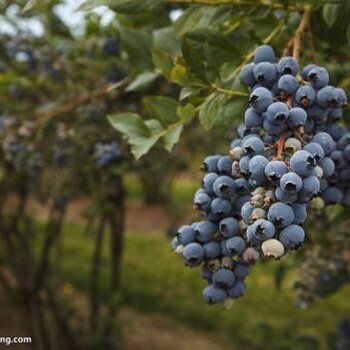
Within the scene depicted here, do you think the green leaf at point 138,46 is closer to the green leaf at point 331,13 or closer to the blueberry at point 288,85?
the green leaf at point 331,13

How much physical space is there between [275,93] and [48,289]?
3.58 metres

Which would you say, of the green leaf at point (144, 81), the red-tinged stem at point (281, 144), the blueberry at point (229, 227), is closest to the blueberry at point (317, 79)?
the red-tinged stem at point (281, 144)

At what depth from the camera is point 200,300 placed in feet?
21.8

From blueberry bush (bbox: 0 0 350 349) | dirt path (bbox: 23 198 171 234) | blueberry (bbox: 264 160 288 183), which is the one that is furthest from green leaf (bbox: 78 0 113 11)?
dirt path (bbox: 23 198 171 234)

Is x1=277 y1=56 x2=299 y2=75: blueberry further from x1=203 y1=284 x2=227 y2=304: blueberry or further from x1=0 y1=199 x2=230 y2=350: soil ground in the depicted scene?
x1=0 y1=199 x2=230 y2=350: soil ground

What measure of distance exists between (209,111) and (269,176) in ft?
1.16

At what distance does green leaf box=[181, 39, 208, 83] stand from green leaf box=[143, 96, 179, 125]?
0.16 metres

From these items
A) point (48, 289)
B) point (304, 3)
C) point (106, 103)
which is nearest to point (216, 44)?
point (304, 3)

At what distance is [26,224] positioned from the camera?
13.3ft

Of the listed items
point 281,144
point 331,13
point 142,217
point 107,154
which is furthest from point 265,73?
point 142,217

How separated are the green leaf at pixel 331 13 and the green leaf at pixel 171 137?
1.05ft

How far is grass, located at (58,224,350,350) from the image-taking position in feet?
19.1

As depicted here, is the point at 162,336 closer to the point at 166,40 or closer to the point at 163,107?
the point at 166,40

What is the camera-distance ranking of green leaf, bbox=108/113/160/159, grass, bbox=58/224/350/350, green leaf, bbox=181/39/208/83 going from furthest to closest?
grass, bbox=58/224/350/350 < green leaf, bbox=108/113/160/159 < green leaf, bbox=181/39/208/83
